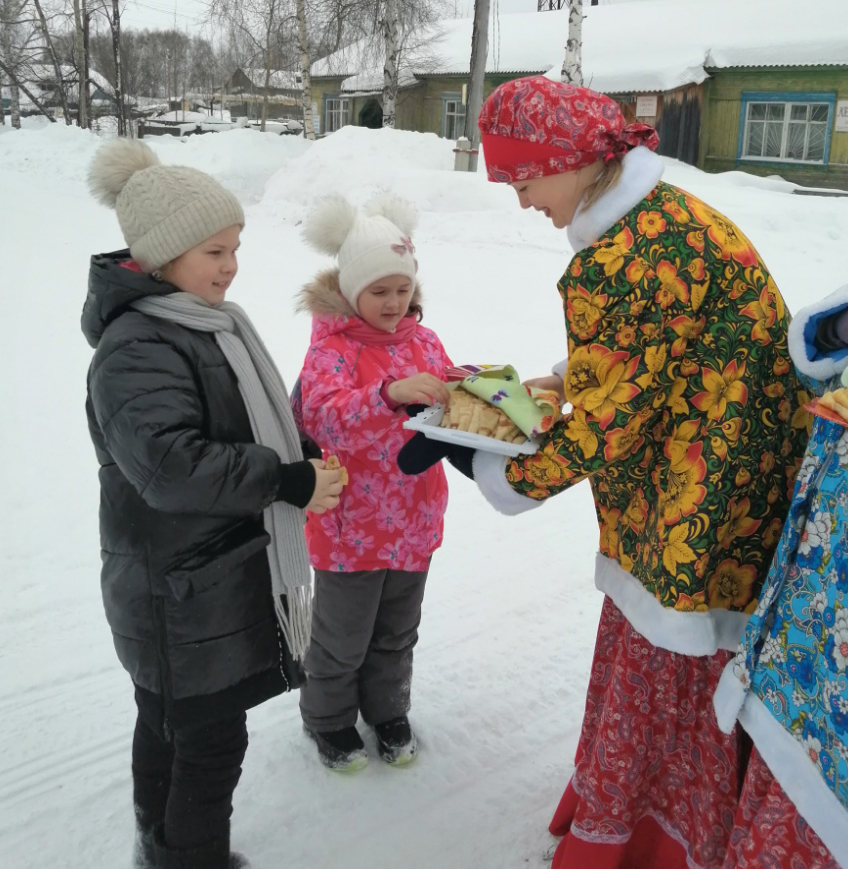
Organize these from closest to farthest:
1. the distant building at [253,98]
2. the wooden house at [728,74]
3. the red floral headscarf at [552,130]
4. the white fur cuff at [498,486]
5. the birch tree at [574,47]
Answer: the red floral headscarf at [552,130] < the white fur cuff at [498,486] < the birch tree at [574,47] < the wooden house at [728,74] < the distant building at [253,98]

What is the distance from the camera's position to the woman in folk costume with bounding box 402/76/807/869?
1.65m

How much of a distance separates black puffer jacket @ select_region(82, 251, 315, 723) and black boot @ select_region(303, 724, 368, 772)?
2.16 feet

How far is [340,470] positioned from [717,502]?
0.89 metres

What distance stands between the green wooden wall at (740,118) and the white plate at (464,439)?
17183 millimetres

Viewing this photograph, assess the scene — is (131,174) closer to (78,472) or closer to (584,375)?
(584,375)

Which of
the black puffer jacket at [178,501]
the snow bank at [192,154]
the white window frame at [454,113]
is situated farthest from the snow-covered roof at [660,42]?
the black puffer jacket at [178,501]

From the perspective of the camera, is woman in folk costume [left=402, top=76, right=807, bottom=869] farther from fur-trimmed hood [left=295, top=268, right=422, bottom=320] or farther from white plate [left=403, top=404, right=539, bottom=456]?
fur-trimmed hood [left=295, top=268, right=422, bottom=320]

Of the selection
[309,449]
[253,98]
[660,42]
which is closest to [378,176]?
[660,42]

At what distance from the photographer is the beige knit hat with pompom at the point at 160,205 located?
185 cm

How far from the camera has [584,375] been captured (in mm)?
1703

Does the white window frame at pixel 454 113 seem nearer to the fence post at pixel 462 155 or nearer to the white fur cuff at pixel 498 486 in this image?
the fence post at pixel 462 155

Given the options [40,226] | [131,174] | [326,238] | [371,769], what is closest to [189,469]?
[131,174]

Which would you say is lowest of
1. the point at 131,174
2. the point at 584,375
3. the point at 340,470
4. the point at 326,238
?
the point at 340,470

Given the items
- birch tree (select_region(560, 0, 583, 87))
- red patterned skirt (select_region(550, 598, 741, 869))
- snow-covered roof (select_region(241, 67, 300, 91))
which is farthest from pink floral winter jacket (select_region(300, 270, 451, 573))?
snow-covered roof (select_region(241, 67, 300, 91))
